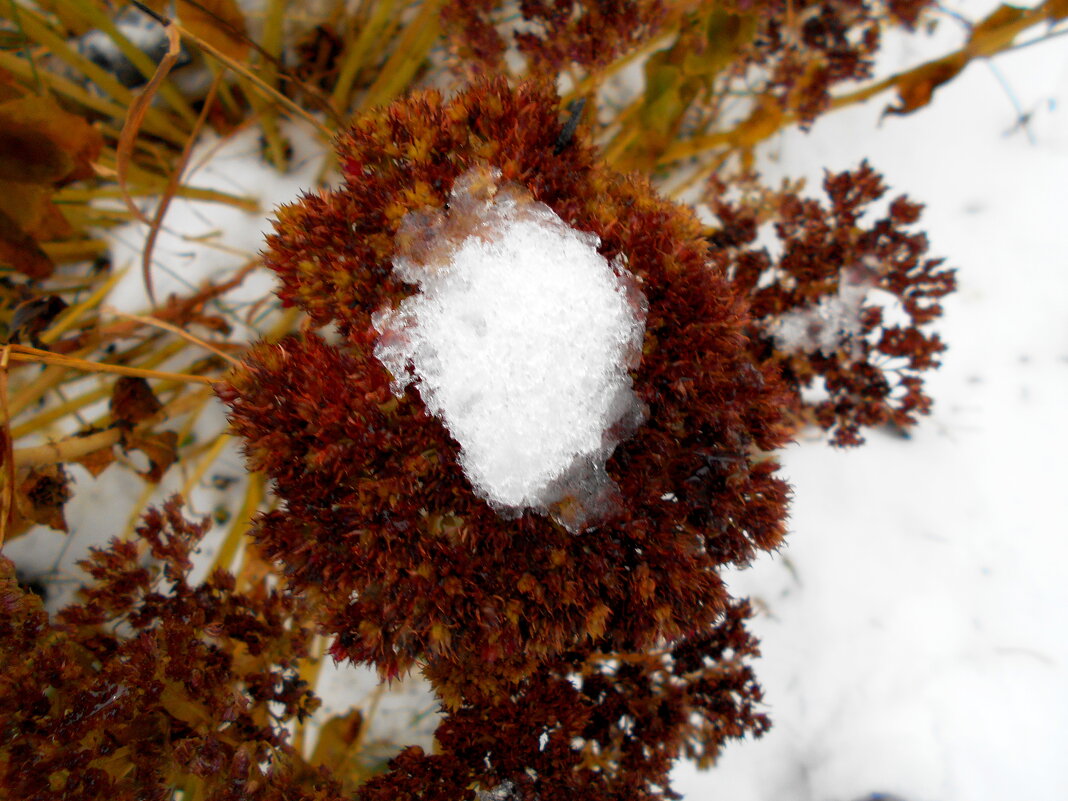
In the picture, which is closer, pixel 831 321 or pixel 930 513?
pixel 831 321

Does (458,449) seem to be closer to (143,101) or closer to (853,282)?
(143,101)

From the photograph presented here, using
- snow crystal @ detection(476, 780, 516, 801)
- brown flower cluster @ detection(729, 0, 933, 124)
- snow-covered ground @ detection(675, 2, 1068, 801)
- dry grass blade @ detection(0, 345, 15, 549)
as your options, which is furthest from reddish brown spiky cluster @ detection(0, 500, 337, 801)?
brown flower cluster @ detection(729, 0, 933, 124)

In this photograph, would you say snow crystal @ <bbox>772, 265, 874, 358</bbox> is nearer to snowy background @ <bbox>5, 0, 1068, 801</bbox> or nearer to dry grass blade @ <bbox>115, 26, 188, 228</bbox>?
snowy background @ <bbox>5, 0, 1068, 801</bbox>

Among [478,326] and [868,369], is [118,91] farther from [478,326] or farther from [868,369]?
[868,369]

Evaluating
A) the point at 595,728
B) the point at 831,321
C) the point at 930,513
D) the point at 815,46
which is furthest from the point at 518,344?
the point at 930,513

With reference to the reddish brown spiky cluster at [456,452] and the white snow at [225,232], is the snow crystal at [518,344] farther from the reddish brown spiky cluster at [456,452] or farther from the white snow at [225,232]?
the white snow at [225,232]

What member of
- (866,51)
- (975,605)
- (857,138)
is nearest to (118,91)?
(866,51)

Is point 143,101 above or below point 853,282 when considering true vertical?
below
